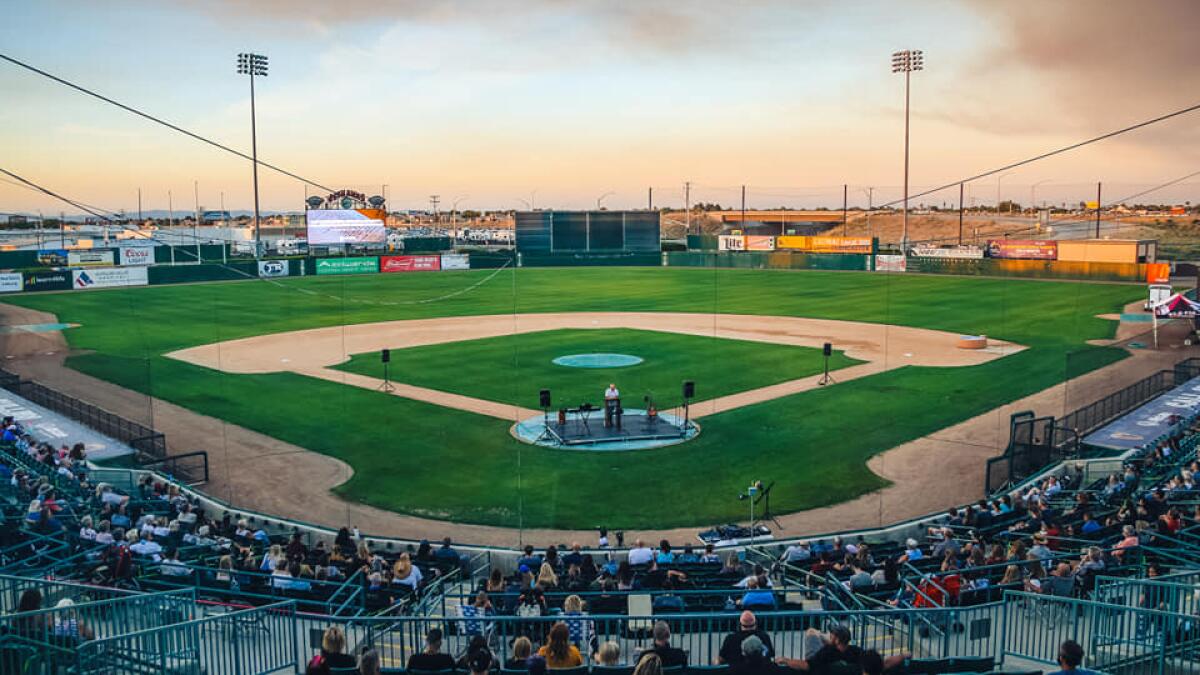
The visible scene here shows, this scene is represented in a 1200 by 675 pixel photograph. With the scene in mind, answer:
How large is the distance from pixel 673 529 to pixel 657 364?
18.6 m

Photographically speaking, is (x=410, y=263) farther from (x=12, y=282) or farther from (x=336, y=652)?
(x=336, y=652)

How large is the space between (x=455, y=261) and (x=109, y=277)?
1264 inches

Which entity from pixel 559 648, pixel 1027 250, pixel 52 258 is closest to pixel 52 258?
pixel 52 258

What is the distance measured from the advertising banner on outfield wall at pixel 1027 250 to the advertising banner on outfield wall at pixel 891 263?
744 cm

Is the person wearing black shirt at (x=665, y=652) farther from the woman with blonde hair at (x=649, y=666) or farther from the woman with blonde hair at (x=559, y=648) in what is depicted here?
the woman with blonde hair at (x=649, y=666)

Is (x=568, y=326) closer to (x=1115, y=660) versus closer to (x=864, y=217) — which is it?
(x=1115, y=660)

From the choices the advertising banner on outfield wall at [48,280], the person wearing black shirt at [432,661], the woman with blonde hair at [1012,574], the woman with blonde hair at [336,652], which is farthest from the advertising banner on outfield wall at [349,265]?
the person wearing black shirt at [432,661]

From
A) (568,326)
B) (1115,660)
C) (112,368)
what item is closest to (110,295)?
(112,368)

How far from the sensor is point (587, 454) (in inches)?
1003

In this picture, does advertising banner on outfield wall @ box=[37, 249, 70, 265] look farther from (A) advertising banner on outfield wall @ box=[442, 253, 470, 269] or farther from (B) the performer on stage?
(B) the performer on stage

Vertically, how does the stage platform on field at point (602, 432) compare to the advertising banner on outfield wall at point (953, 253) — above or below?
below

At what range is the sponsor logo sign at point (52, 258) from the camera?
8012 centimetres

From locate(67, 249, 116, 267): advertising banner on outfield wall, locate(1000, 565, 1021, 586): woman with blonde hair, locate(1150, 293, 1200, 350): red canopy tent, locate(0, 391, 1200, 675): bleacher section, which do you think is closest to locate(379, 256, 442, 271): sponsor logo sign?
locate(67, 249, 116, 267): advertising banner on outfield wall

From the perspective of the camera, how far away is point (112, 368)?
3853 cm
